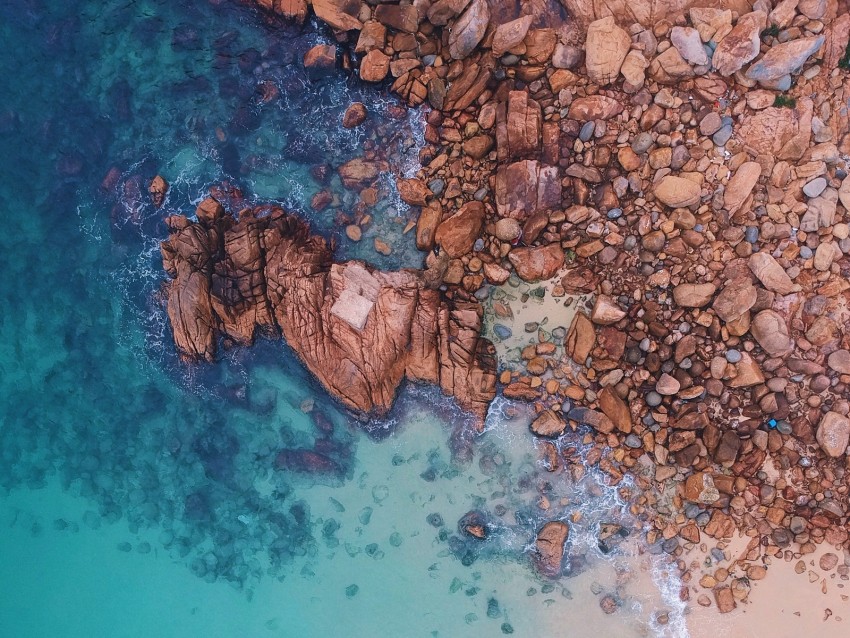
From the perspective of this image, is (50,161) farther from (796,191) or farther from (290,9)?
(796,191)

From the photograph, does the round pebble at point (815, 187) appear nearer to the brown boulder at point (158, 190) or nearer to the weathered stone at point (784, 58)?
the weathered stone at point (784, 58)

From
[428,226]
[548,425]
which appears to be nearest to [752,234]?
[548,425]

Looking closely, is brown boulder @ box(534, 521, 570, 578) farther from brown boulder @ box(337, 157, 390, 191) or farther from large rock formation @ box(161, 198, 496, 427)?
brown boulder @ box(337, 157, 390, 191)

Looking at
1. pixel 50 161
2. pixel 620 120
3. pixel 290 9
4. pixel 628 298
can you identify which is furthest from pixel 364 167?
pixel 50 161

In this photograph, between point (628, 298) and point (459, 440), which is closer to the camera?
point (628, 298)

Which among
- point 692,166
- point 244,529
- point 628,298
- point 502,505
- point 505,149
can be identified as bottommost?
point 244,529

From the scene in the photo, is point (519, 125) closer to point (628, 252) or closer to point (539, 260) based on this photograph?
point (539, 260)

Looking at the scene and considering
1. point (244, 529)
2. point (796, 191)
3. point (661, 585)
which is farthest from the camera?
point (244, 529)
